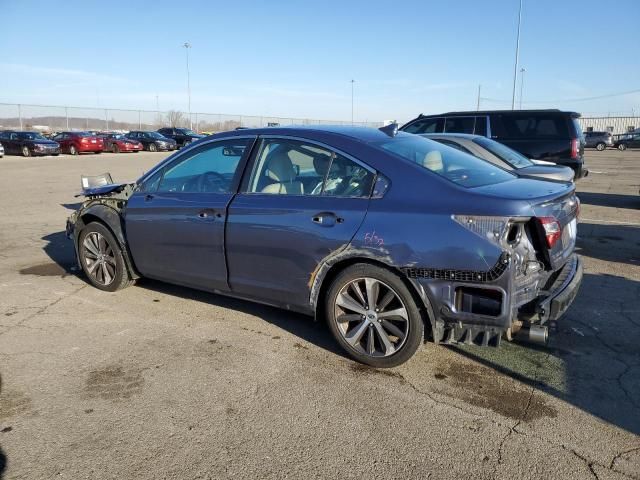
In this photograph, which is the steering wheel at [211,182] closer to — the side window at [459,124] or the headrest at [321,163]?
the headrest at [321,163]

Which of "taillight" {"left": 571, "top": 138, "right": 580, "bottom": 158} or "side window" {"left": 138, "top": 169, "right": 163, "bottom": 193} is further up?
"taillight" {"left": 571, "top": 138, "right": 580, "bottom": 158}

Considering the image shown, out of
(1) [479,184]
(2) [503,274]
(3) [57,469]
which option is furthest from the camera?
(1) [479,184]

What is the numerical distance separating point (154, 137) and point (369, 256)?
35.8 meters

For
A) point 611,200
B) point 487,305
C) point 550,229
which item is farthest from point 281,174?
point 611,200

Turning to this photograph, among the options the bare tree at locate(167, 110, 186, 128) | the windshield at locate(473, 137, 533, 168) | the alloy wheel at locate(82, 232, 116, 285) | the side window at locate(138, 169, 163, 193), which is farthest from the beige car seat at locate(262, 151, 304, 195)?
the bare tree at locate(167, 110, 186, 128)

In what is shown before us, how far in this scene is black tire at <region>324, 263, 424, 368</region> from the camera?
132 inches

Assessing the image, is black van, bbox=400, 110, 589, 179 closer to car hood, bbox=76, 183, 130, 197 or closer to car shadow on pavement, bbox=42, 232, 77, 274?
car shadow on pavement, bbox=42, 232, 77, 274

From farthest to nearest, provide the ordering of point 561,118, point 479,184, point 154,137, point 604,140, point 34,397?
point 604,140 → point 154,137 → point 561,118 → point 479,184 → point 34,397

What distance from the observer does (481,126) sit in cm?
1076

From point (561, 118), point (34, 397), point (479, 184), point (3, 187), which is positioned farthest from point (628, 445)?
point (3, 187)

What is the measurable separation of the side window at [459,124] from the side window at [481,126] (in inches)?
3.4

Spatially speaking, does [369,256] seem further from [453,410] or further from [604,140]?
[604,140]

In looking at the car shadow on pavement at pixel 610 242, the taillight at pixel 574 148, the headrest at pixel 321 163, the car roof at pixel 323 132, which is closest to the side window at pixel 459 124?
the taillight at pixel 574 148

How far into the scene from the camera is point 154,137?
3609 cm
